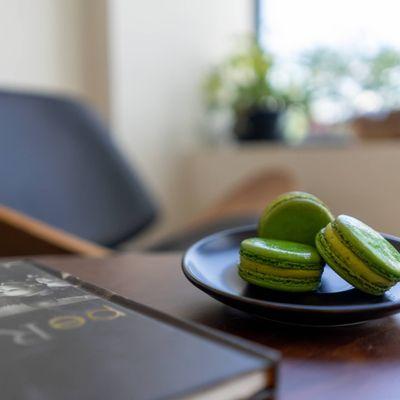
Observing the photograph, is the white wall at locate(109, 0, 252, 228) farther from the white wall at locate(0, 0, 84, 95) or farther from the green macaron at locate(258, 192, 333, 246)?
the green macaron at locate(258, 192, 333, 246)

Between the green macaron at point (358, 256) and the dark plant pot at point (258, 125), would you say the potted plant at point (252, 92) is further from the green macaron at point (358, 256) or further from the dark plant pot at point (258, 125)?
the green macaron at point (358, 256)

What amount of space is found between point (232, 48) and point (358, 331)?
6.52 ft

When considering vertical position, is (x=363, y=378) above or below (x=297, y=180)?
above

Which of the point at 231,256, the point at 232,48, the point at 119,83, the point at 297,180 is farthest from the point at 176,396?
the point at 232,48

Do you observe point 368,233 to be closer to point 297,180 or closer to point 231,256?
point 231,256

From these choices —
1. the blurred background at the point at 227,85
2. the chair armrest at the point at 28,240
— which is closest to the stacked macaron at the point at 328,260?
the chair armrest at the point at 28,240

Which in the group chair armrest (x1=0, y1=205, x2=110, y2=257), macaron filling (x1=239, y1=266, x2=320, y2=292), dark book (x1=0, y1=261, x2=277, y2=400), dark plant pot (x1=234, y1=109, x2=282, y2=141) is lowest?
chair armrest (x1=0, y1=205, x2=110, y2=257)

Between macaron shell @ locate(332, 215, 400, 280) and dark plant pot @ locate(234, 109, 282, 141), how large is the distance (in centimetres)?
170

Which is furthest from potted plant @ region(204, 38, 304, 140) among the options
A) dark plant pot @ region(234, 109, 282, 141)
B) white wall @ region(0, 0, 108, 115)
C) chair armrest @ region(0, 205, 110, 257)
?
chair armrest @ region(0, 205, 110, 257)

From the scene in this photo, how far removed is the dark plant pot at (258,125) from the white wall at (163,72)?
0.20 m

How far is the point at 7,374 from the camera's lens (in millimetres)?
283

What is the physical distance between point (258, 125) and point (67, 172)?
897 millimetres

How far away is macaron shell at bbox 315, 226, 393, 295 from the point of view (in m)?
0.41

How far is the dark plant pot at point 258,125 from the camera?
2.10 m
